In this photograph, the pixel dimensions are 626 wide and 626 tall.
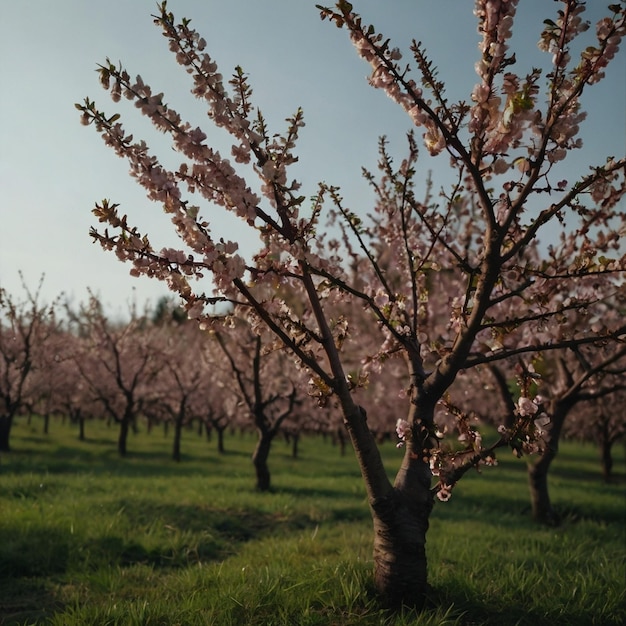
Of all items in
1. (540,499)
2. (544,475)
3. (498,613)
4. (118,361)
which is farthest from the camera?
(118,361)

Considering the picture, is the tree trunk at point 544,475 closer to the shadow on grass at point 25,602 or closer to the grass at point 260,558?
the grass at point 260,558

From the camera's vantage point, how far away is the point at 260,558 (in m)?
6.51

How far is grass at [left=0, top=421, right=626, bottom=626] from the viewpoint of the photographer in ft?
14.6

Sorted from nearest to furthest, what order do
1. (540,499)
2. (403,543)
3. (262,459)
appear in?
(403,543), (540,499), (262,459)

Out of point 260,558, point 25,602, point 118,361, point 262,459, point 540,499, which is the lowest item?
point 25,602

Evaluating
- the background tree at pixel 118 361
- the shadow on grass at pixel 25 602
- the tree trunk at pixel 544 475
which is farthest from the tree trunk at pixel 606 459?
the shadow on grass at pixel 25 602

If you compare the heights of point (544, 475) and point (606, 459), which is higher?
point (544, 475)

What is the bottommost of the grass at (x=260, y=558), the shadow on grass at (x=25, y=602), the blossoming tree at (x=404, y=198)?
the shadow on grass at (x=25, y=602)

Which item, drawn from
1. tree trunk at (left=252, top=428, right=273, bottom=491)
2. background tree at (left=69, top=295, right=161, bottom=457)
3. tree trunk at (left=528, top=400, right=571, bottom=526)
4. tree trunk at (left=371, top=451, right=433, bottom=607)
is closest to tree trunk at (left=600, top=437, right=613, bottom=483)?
tree trunk at (left=528, top=400, right=571, bottom=526)

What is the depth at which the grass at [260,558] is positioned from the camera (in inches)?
175

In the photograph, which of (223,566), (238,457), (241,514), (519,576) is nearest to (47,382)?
(238,457)

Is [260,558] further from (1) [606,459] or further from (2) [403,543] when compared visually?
(1) [606,459]

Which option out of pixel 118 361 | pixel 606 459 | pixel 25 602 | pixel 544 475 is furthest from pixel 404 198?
pixel 606 459

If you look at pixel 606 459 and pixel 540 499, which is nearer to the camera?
pixel 540 499
